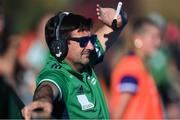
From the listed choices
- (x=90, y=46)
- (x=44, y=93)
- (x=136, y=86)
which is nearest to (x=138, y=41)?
(x=136, y=86)

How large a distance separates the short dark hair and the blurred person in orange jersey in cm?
253

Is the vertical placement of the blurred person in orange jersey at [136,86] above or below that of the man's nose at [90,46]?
below

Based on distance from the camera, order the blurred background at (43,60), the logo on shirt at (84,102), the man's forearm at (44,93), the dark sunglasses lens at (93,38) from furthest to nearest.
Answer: the blurred background at (43,60) → the dark sunglasses lens at (93,38) → the logo on shirt at (84,102) → the man's forearm at (44,93)

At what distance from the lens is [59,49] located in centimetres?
607

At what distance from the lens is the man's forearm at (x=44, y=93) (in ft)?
17.7

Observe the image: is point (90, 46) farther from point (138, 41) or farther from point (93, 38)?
point (138, 41)

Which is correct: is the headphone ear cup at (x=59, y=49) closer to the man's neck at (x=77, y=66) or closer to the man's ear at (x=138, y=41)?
→ the man's neck at (x=77, y=66)

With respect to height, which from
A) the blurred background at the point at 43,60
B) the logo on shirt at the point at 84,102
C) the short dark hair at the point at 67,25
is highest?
Answer: the short dark hair at the point at 67,25

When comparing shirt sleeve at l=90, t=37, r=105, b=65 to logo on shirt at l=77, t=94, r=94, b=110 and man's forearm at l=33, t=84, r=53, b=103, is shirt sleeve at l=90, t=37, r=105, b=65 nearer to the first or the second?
logo on shirt at l=77, t=94, r=94, b=110

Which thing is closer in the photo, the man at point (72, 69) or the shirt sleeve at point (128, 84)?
the man at point (72, 69)

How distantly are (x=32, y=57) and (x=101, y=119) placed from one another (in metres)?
5.40

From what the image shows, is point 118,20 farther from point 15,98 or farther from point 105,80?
point 105,80

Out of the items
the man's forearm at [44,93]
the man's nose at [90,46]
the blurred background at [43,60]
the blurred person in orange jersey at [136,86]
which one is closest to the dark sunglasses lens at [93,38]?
the man's nose at [90,46]

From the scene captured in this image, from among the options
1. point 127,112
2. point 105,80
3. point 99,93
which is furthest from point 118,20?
point 105,80
